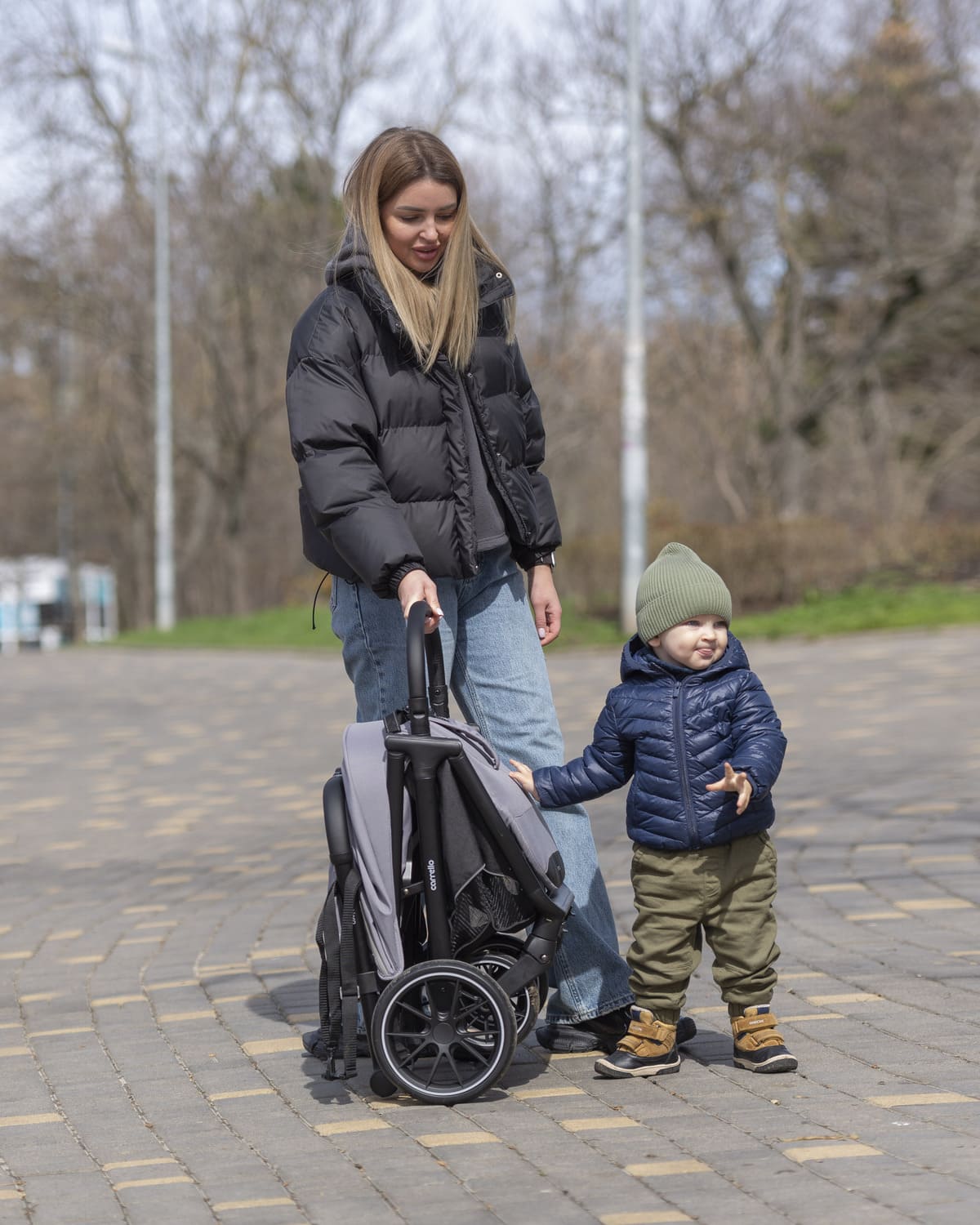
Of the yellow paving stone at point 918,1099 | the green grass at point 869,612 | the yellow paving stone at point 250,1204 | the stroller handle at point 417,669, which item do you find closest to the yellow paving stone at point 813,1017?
the yellow paving stone at point 918,1099

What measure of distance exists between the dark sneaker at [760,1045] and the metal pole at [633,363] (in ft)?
45.7

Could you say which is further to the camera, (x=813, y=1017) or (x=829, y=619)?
(x=829, y=619)

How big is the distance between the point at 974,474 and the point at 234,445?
13.0 meters

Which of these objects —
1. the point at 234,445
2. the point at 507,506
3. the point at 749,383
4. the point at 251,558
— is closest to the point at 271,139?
the point at 234,445

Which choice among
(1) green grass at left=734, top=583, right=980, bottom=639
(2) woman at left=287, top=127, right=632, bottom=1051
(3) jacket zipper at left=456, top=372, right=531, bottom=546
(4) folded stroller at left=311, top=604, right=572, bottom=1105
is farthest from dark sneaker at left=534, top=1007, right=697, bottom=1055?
(1) green grass at left=734, top=583, right=980, bottom=639

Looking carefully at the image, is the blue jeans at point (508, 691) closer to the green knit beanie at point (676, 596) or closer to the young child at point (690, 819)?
the young child at point (690, 819)

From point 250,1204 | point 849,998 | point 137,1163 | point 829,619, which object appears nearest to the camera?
point 250,1204

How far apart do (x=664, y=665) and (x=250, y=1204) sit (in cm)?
141

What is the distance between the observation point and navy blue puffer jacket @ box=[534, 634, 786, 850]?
3713 mm

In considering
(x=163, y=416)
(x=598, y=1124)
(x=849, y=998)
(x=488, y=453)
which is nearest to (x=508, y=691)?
(x=488, y=453)

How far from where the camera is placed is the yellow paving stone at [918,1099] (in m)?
3.46

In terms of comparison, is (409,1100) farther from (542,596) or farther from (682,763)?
(542,596)

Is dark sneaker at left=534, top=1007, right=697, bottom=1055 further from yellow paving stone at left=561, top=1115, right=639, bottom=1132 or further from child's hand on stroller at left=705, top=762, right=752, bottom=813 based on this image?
child's hand on stroller at left=705, top=762, right=752, bottom=813

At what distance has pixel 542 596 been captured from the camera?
13.6ft
